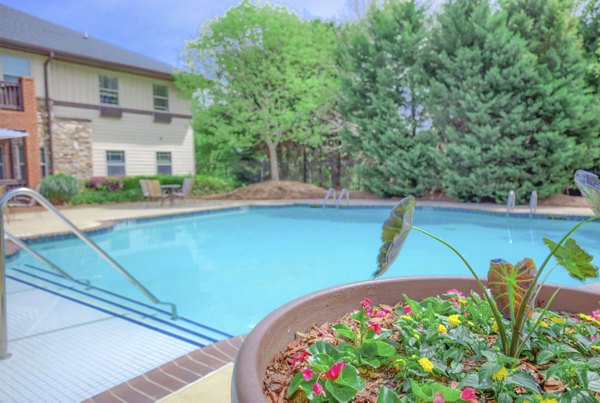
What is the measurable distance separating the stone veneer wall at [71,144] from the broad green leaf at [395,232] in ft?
51.5

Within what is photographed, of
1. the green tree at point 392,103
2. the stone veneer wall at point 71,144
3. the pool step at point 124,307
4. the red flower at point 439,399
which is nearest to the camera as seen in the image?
the red flower at point 439,399

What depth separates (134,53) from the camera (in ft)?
61.3

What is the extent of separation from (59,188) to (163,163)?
576 centimetres

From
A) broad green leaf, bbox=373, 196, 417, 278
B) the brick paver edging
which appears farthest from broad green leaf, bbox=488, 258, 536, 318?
the brick paver edging

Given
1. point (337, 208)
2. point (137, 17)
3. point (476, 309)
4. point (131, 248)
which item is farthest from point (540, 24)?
point (137, 17)

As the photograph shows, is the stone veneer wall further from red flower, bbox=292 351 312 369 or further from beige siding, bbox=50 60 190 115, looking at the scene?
red flower, bbox=292 351 312 369

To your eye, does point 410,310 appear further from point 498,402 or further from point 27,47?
point 27,47

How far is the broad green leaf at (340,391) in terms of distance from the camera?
1.17 meters

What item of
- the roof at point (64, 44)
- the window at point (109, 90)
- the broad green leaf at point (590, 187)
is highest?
the roof at point (64, 44)

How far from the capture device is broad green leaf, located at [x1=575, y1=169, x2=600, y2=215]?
1.30 meters

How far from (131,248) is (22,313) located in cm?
412

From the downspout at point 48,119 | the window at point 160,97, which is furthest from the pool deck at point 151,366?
the window at point 160,97

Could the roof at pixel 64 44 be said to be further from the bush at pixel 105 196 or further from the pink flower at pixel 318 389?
the pink flower at pixel 318 389

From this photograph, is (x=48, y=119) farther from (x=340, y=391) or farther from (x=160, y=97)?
(x=340, y=391)
